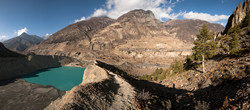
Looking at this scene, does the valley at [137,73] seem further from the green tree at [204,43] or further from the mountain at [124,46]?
the mountain at [124,46]

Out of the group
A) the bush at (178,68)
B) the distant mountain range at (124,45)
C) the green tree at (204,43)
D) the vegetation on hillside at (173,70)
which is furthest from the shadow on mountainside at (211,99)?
the distant mountain range at (124,45)

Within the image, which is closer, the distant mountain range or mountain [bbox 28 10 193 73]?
mountain [bbox 28 10 193 73]

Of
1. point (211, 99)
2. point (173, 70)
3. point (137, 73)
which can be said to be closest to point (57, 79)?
point (137, 73)

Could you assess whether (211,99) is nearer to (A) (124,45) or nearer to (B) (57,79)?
(B) (57,79)

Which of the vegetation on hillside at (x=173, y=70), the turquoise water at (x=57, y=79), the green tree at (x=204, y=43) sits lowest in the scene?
the turquoise water at (x=57, y=79)

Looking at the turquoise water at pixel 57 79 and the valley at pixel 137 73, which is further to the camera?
the turquoise water at pixel 57 79

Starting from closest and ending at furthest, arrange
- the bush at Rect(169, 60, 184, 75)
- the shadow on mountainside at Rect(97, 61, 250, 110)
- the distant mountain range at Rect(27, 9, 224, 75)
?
1. the shadow on mountainside at Rect(97, 61, 250, 110)
2. the bush at Rect(169, 60, 184, 75)
3. the distant mountain range at Rect(27, 9, 224, 75)

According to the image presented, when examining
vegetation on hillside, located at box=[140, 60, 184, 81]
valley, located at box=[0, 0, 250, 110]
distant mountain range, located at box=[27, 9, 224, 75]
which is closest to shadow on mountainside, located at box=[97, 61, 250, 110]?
valley, located at box=[0, 0, 250, 110]

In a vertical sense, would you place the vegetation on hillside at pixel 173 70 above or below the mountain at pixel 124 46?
below

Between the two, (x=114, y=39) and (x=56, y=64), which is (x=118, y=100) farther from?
(x=114, y=39)

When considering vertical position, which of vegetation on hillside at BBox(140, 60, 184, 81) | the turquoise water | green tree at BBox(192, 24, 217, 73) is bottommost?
the turquoise water

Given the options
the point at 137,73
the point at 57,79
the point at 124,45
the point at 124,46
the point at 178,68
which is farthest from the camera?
the point at 124,45

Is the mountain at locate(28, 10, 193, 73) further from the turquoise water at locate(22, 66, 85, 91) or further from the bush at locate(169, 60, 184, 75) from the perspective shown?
the bush at locate(169, 60, 184, 75)

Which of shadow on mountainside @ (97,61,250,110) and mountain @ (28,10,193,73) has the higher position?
mountain @ (28,10,193,73)
